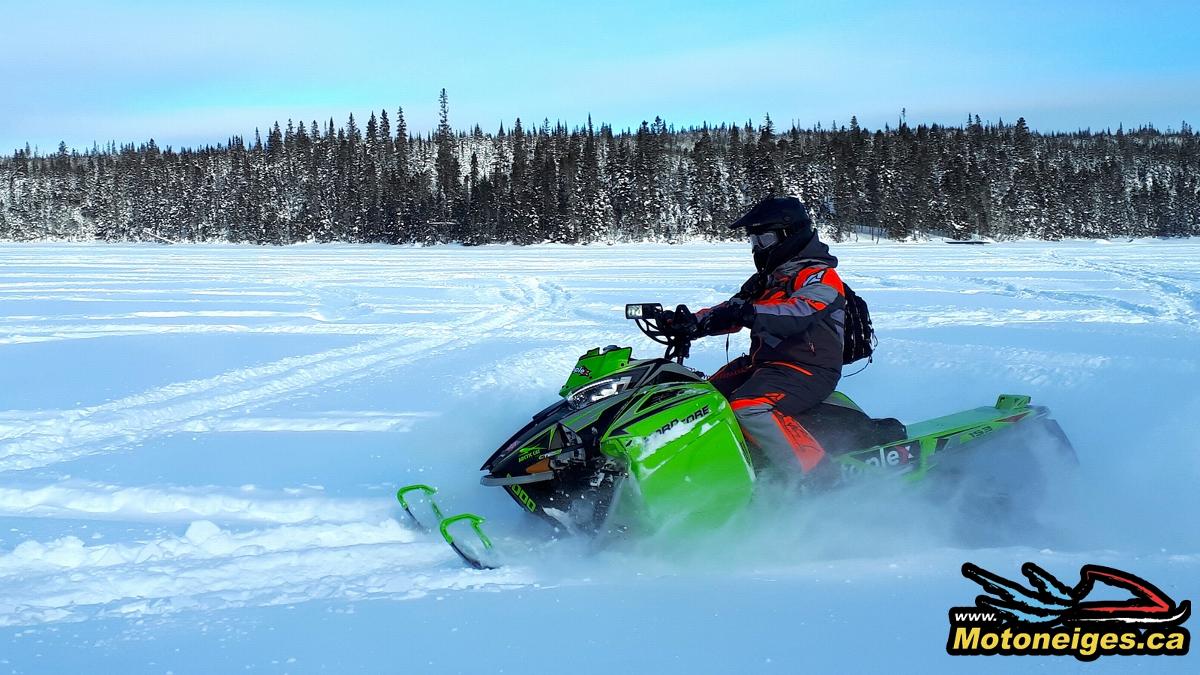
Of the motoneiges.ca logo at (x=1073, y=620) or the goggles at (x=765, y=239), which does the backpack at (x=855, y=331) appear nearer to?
the goggles at (x=765, y=239)

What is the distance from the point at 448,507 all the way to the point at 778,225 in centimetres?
229

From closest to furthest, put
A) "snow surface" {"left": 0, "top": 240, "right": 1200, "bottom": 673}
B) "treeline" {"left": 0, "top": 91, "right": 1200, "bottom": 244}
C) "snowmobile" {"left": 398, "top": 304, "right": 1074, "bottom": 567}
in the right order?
"snow surface" {"left": 0, "top": 240, "right": 1200, "bottom": 673}
"snowmobile" {"left": 398, "top": 304, "right": 1074, "bottom": 567}
"treeline" {"left": 0, "top": 91, "right": 1200, "bottom": 244}

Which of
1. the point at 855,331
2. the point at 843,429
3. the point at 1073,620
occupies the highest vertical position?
the point at 855,331

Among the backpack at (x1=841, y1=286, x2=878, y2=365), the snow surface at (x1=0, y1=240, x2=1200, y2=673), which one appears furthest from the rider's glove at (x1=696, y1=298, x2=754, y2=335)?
the snow surface at (x1=0, y1=240, x2=1200, y2=673)

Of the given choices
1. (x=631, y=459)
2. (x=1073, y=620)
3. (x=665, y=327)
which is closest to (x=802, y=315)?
(x=665, y=327)

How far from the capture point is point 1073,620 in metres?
2.51

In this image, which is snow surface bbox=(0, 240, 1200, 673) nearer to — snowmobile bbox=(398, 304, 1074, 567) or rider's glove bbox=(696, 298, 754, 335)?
snowmobile bbox=(398, 304, 1074, 567)

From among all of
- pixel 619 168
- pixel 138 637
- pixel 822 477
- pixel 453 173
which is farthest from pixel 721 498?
pixel 453 173

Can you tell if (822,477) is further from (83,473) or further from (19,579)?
(83,473)

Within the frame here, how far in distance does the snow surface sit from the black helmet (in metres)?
1.26

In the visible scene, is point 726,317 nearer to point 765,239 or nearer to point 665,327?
point 665,327

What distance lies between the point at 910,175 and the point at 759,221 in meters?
75.8

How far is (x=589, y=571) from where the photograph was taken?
11.0 ft

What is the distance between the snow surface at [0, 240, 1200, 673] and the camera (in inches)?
101
